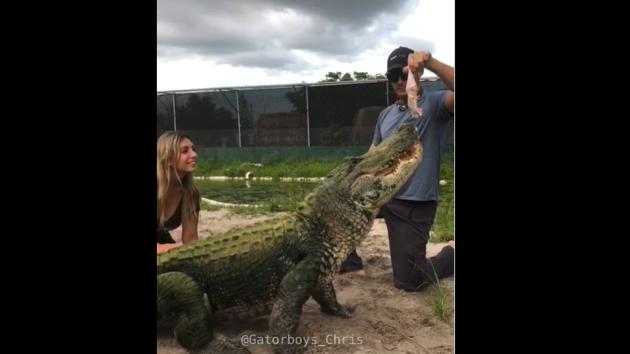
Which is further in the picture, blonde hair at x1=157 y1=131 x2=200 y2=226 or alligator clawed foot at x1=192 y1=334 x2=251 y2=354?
blonde hair at x1=157 y1=131 x2=200 y2=226

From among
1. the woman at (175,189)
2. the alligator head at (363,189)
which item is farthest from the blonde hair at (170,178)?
the alligator head at (363,189)

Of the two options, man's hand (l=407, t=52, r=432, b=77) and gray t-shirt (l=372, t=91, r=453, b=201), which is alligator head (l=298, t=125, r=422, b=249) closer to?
gray t-shirt (l=372, t=91, r=453, b=201)

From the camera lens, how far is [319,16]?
2852mm

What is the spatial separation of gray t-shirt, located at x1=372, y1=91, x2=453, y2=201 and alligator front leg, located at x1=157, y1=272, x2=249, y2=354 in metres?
1.23

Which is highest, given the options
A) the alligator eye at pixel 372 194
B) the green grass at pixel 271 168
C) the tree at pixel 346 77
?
the tree at pixel 346 77

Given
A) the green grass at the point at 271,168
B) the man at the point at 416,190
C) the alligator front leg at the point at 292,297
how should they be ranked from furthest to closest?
the green grass at the point at 271,168 → the man at the point at 416,190 → the alligator front leg at the point at 292,297

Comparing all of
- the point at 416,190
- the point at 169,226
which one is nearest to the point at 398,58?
the point at 416,190

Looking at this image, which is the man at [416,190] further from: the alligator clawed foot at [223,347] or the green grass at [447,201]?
the alligator clawed foot at [223,347]

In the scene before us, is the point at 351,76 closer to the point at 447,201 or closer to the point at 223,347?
the point at 447,201

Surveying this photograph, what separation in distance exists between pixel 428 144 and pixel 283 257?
102 centimetres

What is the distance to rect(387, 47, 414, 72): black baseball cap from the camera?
2783 millimetres

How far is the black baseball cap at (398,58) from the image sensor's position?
9.13 feet

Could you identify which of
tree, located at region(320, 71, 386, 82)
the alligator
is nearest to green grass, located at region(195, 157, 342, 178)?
the alligator

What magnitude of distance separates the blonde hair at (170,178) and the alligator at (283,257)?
0.73 ft
